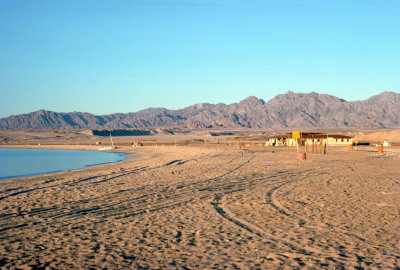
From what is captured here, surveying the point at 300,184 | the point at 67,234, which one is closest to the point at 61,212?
the point at 67,234

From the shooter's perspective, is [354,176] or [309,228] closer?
[309,228]

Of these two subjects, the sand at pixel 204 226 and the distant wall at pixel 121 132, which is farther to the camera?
the distant wall at pixel 121 132

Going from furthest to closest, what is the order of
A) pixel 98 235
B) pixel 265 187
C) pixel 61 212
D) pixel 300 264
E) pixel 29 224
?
pixel 265 187 < pixel 61 212 < pixel 29 224 < pixel 98 235 < pixel 300 264

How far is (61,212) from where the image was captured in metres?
9.30

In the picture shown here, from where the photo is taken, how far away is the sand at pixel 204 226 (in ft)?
18.9

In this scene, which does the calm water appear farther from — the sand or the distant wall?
the distant wall

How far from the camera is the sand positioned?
18.9 ft

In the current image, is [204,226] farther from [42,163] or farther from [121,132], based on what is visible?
[121,132]

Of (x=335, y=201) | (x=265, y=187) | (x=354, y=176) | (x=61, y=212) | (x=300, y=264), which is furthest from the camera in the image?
(x=354, y=176)

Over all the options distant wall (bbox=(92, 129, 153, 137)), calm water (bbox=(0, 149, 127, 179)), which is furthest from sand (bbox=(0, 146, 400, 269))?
distant wall (bbox=(92, 129, 153, 137))

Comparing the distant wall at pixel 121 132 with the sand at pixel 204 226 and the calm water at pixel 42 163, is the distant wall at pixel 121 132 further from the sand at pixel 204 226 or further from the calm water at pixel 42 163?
the sand at pixel 204 226

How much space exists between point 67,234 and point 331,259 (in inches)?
182

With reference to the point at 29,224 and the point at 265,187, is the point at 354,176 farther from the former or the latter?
the point at 29,224

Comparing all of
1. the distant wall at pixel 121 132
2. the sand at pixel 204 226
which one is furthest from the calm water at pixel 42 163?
the distant wall at pixel 121 132
